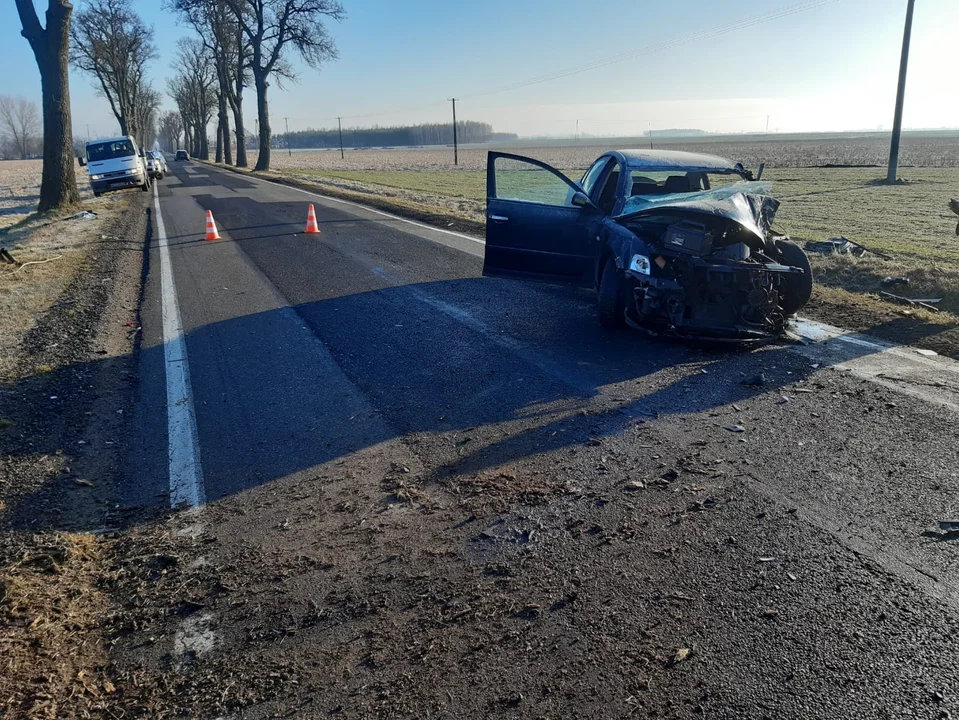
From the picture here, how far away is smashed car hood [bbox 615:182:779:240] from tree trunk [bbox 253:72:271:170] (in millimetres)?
40104

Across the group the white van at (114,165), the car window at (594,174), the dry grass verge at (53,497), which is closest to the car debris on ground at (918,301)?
the car window at (594,174)

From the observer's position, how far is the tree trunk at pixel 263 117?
137 ft

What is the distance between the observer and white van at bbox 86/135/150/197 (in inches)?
1060

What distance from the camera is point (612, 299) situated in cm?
671

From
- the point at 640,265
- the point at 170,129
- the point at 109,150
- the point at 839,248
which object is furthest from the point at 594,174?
the point at 170,129

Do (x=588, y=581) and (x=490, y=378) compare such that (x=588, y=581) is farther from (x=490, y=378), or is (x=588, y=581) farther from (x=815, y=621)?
(x=490, y=378)

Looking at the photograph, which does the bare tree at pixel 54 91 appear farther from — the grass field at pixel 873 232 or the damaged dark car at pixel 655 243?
the damaged dark car at pixel 655 243

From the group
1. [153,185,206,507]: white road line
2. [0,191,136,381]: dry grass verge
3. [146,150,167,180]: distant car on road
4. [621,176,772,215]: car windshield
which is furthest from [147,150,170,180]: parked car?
[621,176,772,215]: car windshield

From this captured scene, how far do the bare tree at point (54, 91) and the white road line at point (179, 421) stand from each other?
13.3 m

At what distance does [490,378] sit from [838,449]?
2517 mm

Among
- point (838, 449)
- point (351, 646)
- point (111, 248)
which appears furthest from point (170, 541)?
point (111, 248)

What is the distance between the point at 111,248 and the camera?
1309 centimetres

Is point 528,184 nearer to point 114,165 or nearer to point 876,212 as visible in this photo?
point 876,212

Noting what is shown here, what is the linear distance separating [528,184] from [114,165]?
24580 millimetres
